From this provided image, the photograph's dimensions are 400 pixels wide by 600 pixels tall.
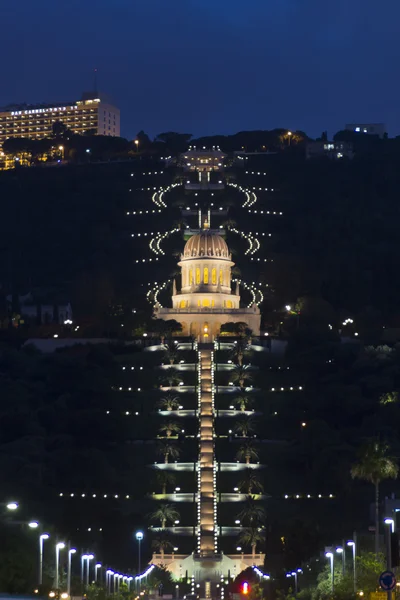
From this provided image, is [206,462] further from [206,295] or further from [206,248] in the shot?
[206,248]

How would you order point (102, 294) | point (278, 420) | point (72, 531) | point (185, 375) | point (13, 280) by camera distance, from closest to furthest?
point (72, 531) < point (278, 420) < point (185, 375) < point (102, 294) < point (13, 280)

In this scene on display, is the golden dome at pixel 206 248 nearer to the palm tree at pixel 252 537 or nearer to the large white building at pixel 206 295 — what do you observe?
the large white building at pixel 206 295

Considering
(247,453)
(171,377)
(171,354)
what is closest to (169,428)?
(247,453)

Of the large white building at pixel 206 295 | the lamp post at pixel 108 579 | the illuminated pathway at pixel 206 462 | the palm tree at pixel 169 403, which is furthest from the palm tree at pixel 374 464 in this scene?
the large white building at pixel 206 295

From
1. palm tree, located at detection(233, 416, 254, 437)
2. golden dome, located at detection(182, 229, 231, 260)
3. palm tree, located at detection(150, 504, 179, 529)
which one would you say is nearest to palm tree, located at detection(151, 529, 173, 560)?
palm tree, located at detection(150, 504, 179, 529)

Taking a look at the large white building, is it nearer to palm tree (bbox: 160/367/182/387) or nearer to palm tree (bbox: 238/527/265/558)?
palm tree (bbox: 160/367/182/387)

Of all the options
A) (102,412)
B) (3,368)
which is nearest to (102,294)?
(3,368)

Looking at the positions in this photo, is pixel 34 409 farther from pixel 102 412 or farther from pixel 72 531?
pixel 72 531
